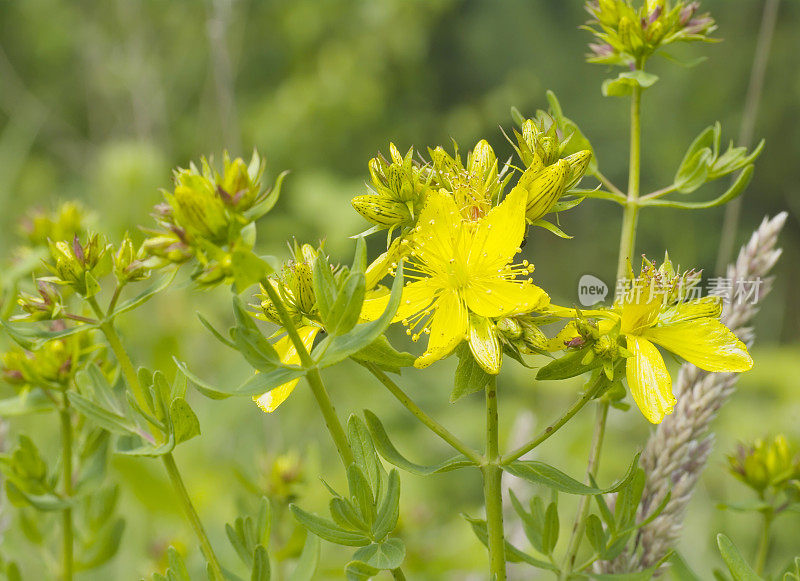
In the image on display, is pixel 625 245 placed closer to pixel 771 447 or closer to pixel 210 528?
pixel 771 447

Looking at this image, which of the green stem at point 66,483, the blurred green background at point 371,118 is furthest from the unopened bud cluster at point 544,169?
the blurred green background at point 371,118

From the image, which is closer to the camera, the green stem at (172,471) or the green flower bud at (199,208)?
the green flower bud at (199,208)

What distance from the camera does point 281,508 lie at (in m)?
1.18

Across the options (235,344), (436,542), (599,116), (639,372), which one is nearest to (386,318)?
(235,344)

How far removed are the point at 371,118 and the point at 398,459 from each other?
13.5ft

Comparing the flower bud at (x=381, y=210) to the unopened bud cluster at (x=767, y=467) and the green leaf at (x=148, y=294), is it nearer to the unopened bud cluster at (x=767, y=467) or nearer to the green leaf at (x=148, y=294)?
the green leaf at (x=148, y=294)

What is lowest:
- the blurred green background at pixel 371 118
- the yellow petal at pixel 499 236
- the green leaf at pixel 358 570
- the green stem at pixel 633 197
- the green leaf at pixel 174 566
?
the green leaf at pixel 358 570

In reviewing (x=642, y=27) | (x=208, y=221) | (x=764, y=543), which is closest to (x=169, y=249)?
(x=208, y=221)

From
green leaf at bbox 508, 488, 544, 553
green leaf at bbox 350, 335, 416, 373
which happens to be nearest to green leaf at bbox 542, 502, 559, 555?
green leaf at bbox 508, 488, 544, 553

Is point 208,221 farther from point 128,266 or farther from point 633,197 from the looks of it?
point 633,197

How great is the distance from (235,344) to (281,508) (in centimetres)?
63

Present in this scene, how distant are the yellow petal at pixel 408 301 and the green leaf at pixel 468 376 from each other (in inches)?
3.0

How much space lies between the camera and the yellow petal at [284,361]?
0.72m

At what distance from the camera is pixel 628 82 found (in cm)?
88
